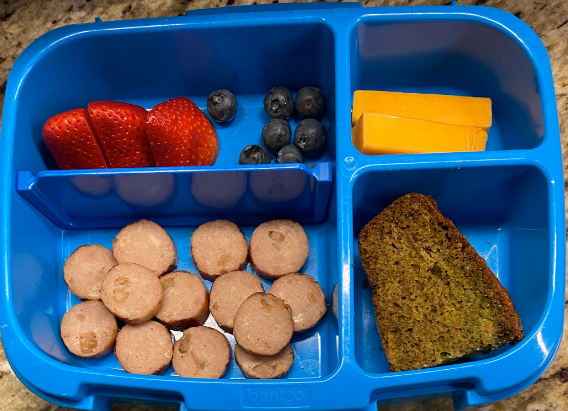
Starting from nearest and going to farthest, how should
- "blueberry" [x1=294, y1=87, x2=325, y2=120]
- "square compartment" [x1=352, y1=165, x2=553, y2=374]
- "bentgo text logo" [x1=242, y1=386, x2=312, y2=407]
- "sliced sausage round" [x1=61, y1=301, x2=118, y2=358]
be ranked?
"bentgo text logo" [x1=242, y1=386, x2=312, y2=407] < "square compartment" [x1=352, y1=165, x2=553, y2=374] < "sliced sausage round" [x1=61, y1=301, x2=118, y2=358] < "blueberry" [x1=294, y1=87, x2=325, y2=120]

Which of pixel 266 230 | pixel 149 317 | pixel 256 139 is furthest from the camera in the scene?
→ pixel 256 139

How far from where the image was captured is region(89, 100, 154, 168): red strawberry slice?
4.03ft

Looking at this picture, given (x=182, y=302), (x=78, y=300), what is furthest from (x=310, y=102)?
(x=78, y=300)

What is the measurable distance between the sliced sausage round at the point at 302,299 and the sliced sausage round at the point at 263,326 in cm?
6

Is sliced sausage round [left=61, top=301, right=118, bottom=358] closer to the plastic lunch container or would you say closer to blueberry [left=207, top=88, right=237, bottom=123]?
the plastic lunch container

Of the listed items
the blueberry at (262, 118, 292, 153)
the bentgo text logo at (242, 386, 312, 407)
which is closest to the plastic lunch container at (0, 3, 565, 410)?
the bentgo text logo at (242, 386, 312, 407)

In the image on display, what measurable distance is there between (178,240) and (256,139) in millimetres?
401

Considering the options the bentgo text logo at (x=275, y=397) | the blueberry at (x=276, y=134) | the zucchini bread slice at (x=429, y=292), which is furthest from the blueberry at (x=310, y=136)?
the bentgo text logo at (x=275, y=397)

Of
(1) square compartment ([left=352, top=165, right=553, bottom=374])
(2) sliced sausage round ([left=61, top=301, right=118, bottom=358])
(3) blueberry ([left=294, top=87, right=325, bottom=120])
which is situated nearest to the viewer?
(1) square compartment ([left=352, top=165, right=553, bottom=374])

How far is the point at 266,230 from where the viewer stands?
1.37m

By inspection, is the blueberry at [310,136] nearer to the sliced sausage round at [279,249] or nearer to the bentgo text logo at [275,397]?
the sliced sausage round at [279,249]

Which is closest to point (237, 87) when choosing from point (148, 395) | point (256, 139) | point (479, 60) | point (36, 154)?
point (256, 139)

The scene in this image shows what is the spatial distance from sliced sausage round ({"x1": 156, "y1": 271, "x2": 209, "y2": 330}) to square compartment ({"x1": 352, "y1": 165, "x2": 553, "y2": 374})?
448 mm

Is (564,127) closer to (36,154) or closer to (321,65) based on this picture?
(321,65)
